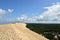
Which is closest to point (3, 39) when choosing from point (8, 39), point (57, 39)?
point (8, 39)

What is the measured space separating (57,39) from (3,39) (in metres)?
13.2

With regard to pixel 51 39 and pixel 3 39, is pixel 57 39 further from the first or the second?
pixel 3 39

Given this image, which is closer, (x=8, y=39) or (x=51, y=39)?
(x=8, y=39)

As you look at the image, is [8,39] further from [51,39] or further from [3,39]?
[51,39]

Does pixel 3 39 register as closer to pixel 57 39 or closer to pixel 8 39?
pixel 8 39

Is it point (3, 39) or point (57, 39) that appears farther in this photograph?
point (57, 39)

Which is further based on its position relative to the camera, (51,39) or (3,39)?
(51,39)

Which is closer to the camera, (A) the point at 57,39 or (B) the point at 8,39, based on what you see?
(B) the point at 8,39

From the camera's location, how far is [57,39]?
3384 centimetres

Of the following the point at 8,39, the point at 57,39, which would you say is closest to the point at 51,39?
the point at 57,39

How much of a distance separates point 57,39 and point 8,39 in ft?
40.6

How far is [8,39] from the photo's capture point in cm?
2523

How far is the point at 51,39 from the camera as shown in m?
34.9

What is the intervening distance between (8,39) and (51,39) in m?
12.4
